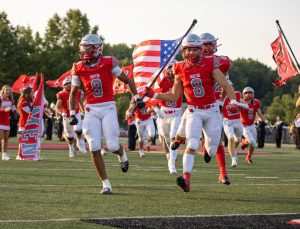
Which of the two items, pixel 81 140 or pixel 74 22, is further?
pixel 74 22

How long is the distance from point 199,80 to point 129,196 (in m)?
2.02

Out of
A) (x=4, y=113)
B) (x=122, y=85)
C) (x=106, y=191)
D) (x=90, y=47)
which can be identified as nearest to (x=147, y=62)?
(x=4, y=113)

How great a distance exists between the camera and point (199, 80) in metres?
11.4

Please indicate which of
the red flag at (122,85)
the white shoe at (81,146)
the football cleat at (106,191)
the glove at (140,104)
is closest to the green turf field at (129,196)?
the football cleat at (106,191)

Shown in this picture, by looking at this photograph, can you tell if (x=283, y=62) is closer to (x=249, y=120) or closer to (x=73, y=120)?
(x=249, y=120)

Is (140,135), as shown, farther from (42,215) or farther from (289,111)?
(289,111)

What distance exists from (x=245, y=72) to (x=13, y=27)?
90.5 meters

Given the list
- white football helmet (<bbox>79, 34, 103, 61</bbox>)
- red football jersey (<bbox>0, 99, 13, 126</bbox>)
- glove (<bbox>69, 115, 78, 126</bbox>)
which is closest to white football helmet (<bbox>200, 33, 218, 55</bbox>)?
white football helmet (<bbox>79, 34, 103, 61</bbox>)

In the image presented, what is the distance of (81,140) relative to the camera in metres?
25.7

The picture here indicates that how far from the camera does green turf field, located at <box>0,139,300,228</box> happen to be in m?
8.79

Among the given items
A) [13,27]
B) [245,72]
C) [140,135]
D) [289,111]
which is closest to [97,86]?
[140,135]

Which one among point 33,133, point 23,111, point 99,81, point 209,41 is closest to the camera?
point 99,81

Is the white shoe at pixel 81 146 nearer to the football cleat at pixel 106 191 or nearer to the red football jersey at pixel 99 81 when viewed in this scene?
the red football jersey at pixel 99 81

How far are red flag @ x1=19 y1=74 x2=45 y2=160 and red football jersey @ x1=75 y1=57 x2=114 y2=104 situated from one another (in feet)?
28.5
